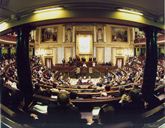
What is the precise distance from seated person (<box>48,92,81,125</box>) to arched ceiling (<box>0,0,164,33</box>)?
20.2 inches

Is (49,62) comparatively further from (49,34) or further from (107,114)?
(107,114)

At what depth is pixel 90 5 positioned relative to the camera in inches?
64.6

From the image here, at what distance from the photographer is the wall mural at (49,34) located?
1710 millimetres

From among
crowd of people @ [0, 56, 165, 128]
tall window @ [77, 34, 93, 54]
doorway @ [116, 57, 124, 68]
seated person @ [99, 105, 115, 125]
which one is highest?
tall window @ [77, 34, 93, 54]

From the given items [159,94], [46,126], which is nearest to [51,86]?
[46,126]

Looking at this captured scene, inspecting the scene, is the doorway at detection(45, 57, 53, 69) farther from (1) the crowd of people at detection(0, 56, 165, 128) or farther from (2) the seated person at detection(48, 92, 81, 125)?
(2) the seated person at detection(48, 92, 81, 125)

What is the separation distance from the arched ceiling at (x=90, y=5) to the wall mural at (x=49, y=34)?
136mm

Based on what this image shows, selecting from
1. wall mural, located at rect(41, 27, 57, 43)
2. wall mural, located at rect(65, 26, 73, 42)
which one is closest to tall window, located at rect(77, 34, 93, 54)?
wall mural, located at rect(65, 26, 73, 42)

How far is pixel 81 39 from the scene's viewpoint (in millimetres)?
1631

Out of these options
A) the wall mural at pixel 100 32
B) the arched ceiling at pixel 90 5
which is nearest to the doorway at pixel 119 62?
the wall mural at pixel 100 32

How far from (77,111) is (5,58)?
0.57 metres

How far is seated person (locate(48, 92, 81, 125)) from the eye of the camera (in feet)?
5.70

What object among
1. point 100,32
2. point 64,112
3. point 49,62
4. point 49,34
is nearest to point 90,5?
point 100,32

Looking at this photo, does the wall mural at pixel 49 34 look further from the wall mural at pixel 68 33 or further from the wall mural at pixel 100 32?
the wall mural at pixel 100 32
